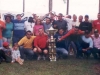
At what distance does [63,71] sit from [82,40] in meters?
2.49

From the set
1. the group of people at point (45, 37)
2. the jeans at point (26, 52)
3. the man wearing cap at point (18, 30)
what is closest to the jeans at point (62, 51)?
the group of people at point (45, 37)

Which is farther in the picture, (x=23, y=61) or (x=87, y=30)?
(x=87, y=30)

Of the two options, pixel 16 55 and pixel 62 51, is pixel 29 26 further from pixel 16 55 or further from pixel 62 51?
pixel 62 51

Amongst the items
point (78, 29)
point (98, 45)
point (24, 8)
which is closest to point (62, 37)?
point (78, 29)

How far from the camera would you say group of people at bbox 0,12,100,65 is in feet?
34.5

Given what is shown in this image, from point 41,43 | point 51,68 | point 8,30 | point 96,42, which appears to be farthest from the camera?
point 96,42

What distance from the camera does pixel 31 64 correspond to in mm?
9766

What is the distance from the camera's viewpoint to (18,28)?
10.9m

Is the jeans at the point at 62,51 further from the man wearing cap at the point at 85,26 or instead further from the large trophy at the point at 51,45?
the man wearing cap at the point at 85,26

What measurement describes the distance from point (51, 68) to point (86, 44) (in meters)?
2.32

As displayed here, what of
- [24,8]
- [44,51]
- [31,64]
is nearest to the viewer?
[31,64]

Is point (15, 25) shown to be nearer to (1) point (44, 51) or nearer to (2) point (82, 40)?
(1) point (44, 51)

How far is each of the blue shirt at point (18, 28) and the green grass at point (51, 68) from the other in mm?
1393

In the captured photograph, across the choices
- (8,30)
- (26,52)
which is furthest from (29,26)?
(26,52)
